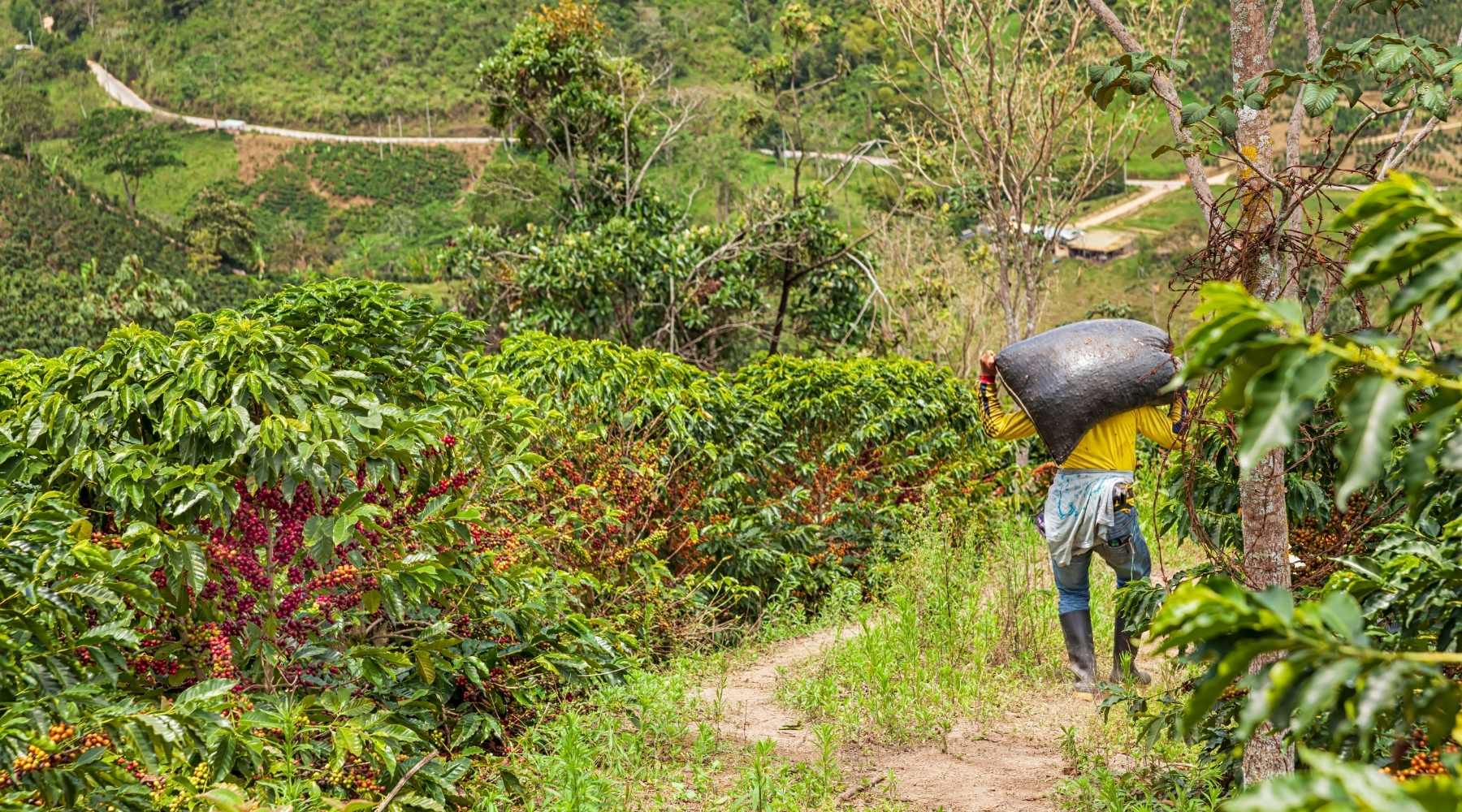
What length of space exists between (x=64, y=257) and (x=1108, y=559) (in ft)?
153

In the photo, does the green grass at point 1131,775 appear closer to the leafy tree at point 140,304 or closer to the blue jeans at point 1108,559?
the blue jeans at point 1108,559

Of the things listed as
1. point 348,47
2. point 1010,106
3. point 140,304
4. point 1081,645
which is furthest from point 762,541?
point 348,47

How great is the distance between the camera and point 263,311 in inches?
171

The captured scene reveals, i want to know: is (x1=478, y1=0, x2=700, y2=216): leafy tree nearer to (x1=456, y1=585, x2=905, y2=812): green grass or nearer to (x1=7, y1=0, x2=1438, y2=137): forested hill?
(x1=456, y1=585, x2=905, y2=812): green grass

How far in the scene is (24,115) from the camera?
65.9m

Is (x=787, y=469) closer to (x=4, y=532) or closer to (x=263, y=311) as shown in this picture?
(x=263, y=311)

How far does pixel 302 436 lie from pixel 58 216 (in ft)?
167

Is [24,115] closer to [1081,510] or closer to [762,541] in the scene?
[762,541]

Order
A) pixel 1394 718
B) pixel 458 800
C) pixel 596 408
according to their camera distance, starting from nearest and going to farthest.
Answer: pixel 1394 718 < pixel 458 800 < pixel 596 408

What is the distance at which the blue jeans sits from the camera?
4742 millimetres

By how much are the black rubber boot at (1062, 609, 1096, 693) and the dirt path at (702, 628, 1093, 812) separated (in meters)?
0.11

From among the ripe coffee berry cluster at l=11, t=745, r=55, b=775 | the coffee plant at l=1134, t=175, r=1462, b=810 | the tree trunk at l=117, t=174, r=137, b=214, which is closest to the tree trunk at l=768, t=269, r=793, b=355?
the ripe coffee berry cluster at l=11, t=745, r=55, b=775

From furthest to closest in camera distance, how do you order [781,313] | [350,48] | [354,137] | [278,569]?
[350,48], [354,137], [781,313], [278,569]

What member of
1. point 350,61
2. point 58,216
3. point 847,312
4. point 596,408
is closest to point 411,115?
point 350,61
